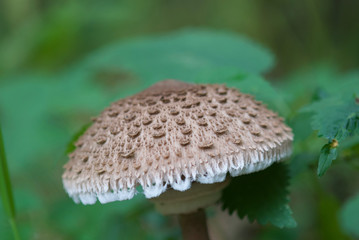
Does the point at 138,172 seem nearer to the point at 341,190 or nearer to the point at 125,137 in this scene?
the point at 125,137

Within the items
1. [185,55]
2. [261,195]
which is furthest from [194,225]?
[185,55]

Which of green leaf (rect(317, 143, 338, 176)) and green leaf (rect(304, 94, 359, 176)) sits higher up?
green leaf (rect(304, 94, 359, 176))

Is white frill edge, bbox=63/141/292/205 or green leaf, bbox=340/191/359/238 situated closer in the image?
white frill edge, bbox=63/141/292/205

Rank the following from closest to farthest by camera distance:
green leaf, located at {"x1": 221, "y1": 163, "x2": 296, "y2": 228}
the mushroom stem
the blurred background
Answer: green leaf, located at {"x1": 221, "y1": 163, "x2": 296, "y2": 228} < the mushroom stem < the blurred background

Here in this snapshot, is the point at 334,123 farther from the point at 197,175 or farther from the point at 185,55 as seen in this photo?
the point at 185,55

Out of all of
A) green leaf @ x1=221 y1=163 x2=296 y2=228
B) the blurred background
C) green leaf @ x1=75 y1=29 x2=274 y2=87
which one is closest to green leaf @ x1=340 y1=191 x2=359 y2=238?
the blurred background

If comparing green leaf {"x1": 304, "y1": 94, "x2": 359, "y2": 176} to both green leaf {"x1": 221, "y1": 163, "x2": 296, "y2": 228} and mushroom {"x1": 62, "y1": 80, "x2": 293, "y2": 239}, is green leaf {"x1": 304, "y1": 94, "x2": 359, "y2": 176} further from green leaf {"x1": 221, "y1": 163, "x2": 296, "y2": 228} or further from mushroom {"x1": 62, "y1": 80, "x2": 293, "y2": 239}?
green leaf {"x1": 221, "y1": 163, "x2": 296, "y2": 228}

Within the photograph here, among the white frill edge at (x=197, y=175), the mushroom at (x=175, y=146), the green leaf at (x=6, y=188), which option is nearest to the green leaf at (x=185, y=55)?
the mushroom at (x=175, y=146)

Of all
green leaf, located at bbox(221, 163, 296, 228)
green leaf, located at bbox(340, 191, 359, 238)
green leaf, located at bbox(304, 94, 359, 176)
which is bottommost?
green leaf, located at bbox(340, 191, 359, 238)
